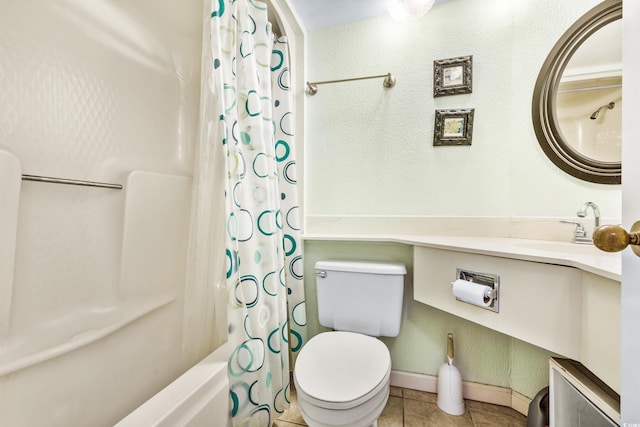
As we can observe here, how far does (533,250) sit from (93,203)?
62.6 inches

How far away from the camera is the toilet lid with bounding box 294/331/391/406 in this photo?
0.82m

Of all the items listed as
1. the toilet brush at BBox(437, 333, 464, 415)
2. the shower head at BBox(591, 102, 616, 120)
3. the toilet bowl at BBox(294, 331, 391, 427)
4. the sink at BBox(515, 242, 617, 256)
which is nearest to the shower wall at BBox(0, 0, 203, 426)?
the toilet bowl at BBox(294, 331, 391, 427)

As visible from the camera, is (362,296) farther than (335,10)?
No

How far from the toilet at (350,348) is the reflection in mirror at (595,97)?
1.02 m

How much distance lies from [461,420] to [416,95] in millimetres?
1662

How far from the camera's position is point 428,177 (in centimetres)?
135

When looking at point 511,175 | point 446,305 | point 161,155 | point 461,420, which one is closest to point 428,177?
point 511,175

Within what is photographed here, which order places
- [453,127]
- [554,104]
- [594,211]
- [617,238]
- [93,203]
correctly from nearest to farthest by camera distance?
[617,238] → [93,203] → [594,211] → [554,104] → [453,127]

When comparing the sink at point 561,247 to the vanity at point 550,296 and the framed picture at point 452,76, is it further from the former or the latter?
the framed picture at point 452,76

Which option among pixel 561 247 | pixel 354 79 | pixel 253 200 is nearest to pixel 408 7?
pixel 354 79

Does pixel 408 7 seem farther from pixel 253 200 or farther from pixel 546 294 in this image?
pixel 546 294

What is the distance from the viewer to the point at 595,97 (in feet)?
3.60

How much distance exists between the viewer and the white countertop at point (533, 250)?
2.14 ft

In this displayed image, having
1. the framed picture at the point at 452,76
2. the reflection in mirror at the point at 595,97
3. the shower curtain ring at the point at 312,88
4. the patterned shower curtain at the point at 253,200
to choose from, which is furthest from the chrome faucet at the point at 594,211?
the shower curtain ring at the point at 312,88
